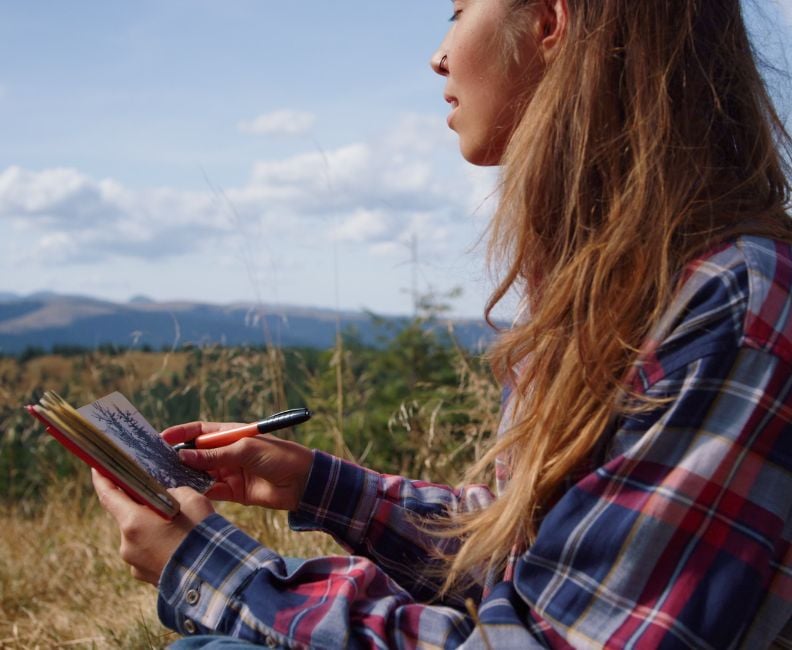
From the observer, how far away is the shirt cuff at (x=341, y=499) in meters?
1.76

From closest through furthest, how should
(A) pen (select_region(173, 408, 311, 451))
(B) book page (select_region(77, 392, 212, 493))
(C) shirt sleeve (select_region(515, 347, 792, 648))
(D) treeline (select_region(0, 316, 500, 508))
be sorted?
(C) shirt sleeve (select_region(515, 347, 792, 648))
(B) book page (select_region(77, 392, 212, 493))
(A) pen (select_region(173, 408, 311, 451))
(D) treeline (select_region(0, 316, 500, 508))

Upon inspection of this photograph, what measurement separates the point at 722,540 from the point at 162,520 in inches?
30.1

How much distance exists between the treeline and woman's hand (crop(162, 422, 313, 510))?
1276 mm

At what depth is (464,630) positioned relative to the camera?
1.24 m

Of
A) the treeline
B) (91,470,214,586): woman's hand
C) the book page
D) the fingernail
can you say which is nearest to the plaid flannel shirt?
(91,470,214,586): woman's hand

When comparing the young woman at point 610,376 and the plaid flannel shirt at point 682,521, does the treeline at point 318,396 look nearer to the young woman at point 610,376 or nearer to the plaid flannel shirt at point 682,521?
the young woman at point 610,376

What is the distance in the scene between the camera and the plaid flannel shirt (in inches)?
42.9

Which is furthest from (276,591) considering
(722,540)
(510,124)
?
(510,124)

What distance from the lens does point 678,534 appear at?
3.58 ft

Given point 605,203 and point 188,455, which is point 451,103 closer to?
point 605,203

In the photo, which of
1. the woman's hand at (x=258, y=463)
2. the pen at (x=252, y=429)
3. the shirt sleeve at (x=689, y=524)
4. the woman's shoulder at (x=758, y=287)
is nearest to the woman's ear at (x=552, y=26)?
the woman's shoulder at (x=758, y=287)

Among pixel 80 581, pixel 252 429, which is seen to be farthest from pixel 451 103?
pixel 80 581

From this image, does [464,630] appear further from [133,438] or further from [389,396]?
[389,396]

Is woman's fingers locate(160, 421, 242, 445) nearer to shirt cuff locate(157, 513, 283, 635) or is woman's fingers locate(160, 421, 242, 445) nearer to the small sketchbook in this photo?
the small sketchbook
